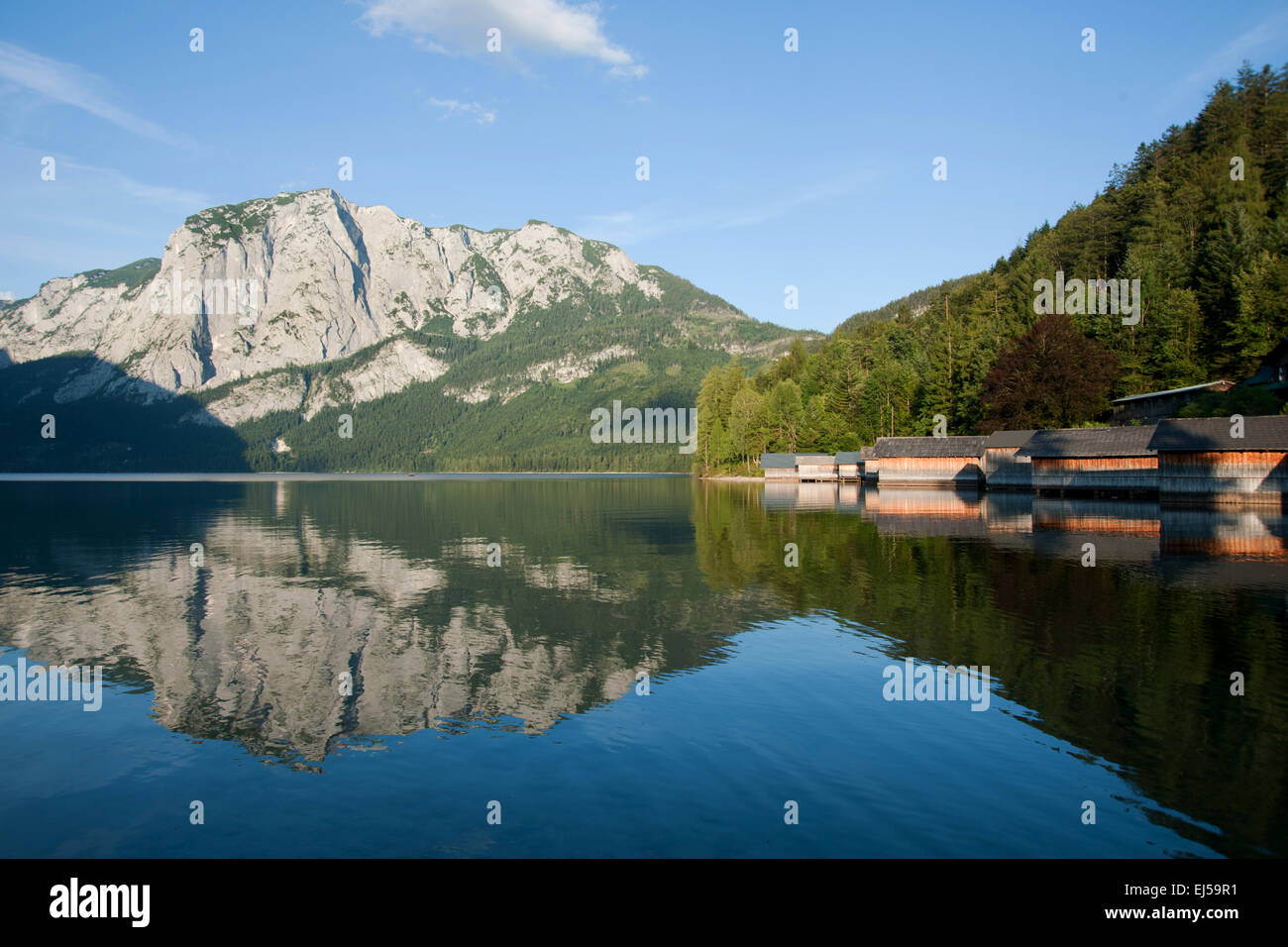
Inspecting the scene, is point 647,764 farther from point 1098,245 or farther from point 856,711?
point 1098,245

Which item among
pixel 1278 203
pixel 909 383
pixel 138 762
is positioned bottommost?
pixel 138 762

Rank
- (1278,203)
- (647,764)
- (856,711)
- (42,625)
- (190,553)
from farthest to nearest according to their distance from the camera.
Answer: (1278,203)
(190,553)
(42,625)
(856,711)
(647,764)

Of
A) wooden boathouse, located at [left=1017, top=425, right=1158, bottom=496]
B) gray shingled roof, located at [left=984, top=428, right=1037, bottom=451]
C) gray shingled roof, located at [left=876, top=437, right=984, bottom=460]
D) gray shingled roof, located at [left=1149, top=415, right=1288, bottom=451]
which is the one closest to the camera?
gray shingled roof, located at [left=1149, top=415, right=1288, bottom=451]

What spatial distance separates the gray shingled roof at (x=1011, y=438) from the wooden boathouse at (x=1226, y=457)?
19.4 metres

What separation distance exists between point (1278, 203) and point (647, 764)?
115094mm

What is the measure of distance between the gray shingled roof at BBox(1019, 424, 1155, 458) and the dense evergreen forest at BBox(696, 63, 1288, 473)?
21.8 ft

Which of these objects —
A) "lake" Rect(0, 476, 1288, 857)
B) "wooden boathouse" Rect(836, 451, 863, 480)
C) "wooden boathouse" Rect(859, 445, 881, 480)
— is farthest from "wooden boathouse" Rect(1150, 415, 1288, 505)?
"wooden boathouse" Rect(836, 451, 863, 480)

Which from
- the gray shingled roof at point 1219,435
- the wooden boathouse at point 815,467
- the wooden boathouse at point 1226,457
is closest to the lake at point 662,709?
the gray shingled roof at point 1219,435

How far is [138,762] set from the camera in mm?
13094

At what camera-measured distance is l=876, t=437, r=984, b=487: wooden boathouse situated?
303ft

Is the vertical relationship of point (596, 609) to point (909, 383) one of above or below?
below

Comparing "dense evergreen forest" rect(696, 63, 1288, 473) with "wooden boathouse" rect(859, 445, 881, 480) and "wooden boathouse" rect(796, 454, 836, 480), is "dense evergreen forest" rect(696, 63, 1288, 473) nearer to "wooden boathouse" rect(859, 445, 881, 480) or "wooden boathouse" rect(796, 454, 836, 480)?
"wooden boathouse" rect(796, 454, 836, 480)

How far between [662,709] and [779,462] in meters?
121
